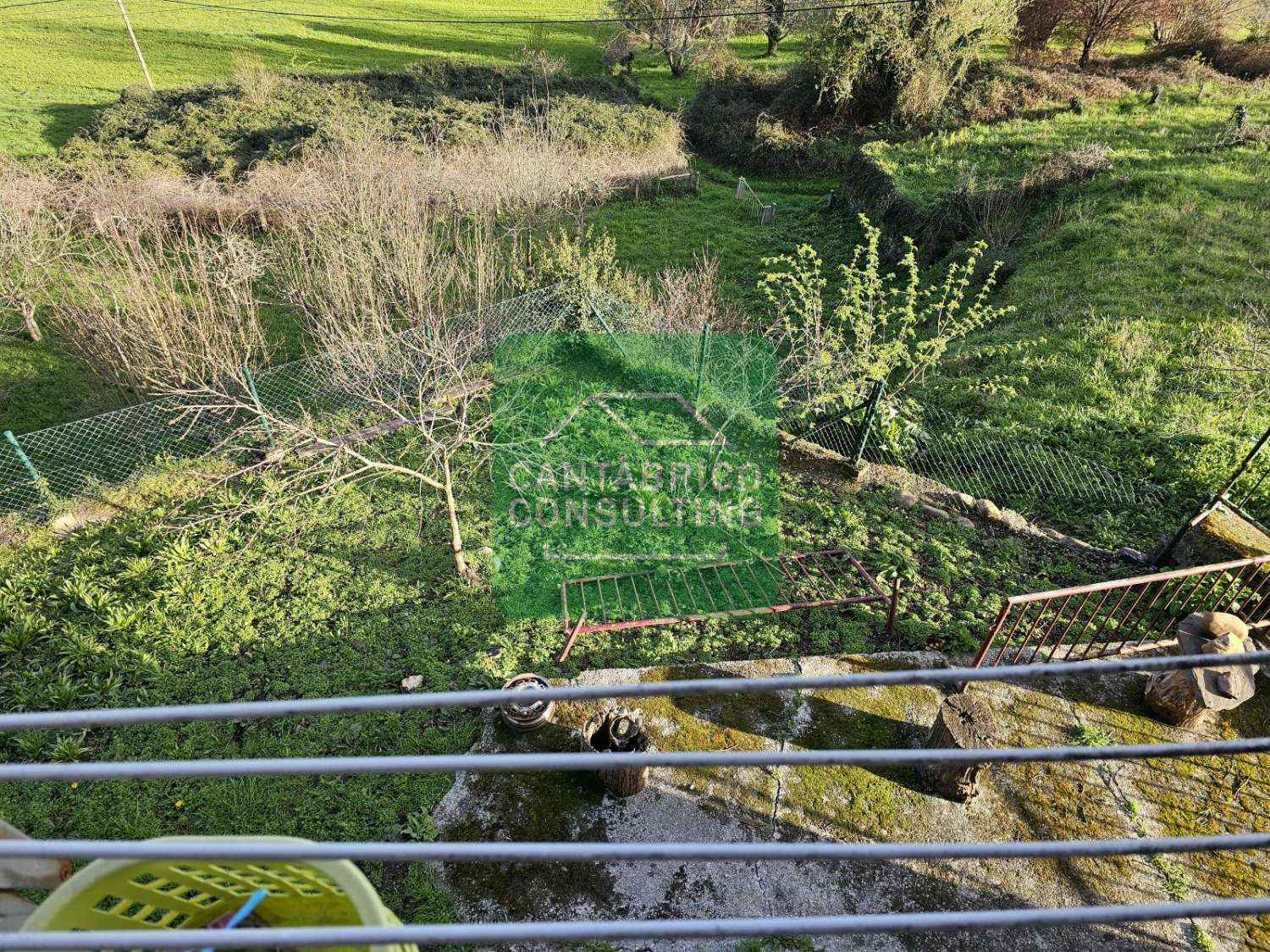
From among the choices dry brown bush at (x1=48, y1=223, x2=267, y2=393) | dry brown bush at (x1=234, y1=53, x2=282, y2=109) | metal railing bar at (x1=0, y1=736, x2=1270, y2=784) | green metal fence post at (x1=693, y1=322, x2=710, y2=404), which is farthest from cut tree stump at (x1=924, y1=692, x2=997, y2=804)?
dry brown bush at (x1=234, y1=53, x2=282, y2=109)

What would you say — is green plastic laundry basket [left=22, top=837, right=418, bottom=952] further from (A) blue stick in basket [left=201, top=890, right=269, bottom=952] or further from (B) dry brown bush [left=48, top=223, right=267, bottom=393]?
(B) dry brown bush [left=48, top=223, right=267, bottom=393]

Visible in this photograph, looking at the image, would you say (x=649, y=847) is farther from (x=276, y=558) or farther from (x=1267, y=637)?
(x=1267, y=637)

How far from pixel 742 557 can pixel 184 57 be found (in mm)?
31846

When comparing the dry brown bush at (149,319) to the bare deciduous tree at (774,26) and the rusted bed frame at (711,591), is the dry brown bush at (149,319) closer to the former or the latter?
the rusted bed frame at (711,591)

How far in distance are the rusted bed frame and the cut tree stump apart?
1336 mm

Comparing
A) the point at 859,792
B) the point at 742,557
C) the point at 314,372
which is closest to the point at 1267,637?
the point at 859,792

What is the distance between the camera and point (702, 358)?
932 cm

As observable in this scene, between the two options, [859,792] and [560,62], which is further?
[560,62]

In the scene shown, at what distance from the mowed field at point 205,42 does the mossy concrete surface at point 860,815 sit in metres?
23.1

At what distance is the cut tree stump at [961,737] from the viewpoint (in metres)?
4.63

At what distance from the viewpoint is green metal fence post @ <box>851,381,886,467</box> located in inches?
317

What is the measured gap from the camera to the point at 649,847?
123 centimetres

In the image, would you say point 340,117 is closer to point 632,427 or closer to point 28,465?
point 28,465

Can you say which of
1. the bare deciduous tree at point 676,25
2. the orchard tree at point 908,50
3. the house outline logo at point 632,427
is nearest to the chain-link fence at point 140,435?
the house outline logo at point 632,427
